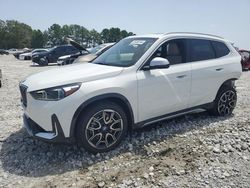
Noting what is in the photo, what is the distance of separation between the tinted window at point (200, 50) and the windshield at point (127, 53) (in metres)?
0.86

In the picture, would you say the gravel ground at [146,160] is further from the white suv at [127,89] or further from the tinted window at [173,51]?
the tinted window at [173,51]

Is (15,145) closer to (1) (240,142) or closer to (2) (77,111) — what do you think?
(2) (77,111)

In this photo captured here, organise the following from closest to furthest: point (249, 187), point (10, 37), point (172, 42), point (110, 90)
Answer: point (249, 187) → point (110, 90) → point (172, 42) → point (10, 37)

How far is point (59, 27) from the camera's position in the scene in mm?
104438

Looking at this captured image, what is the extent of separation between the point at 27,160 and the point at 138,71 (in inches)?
84.3

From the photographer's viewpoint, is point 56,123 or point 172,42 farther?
point 172,42

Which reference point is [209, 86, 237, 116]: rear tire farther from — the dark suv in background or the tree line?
the tree line

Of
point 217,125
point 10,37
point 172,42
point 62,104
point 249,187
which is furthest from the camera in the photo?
point 10,37

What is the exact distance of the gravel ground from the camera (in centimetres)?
350

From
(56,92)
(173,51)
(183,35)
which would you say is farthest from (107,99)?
(183,35)

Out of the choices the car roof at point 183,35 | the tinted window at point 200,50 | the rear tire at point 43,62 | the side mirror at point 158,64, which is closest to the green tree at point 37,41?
the rear tire at point 43,62

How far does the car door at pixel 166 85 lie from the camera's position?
14.5 ft

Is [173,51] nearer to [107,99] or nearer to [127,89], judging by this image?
[127,89]

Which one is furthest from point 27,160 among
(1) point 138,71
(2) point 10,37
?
(2) point 10,37
